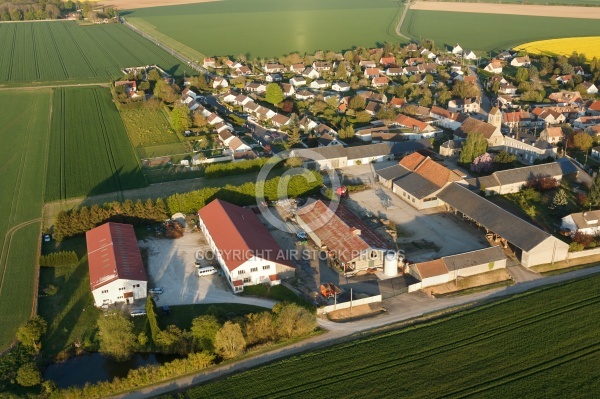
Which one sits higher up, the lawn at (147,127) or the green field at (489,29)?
the green field at (489,29)

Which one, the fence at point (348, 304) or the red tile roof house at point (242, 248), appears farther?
the red tile roof house at point (242, 248)

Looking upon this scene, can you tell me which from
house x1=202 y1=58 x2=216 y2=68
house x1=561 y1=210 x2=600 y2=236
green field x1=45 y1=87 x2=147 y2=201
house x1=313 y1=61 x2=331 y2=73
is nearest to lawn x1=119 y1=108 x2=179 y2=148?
green field x1=45 y1=87 x2=147 y2=201

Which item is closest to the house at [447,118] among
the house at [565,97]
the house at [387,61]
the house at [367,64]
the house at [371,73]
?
the house at [565,97]

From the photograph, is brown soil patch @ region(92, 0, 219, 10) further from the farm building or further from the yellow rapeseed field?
the farm building

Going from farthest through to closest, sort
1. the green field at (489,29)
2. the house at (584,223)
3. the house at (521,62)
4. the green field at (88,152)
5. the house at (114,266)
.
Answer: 1. the green field at (489,29)
2. the house at (521,62)
3. the green field at (88,152)
4. the house at (584,223)
5. the house at (114,266)

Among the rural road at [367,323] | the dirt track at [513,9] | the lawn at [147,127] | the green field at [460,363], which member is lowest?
the rural road at [367,323]

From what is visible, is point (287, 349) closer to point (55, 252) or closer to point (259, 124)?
point (55, 252)

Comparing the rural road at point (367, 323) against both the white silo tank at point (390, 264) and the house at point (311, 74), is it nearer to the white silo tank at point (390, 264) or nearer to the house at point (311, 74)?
the white silo tank at point (390, 264)
